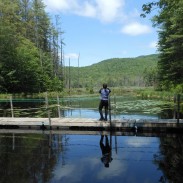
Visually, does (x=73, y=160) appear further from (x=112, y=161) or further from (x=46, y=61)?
(x=46, y=61)

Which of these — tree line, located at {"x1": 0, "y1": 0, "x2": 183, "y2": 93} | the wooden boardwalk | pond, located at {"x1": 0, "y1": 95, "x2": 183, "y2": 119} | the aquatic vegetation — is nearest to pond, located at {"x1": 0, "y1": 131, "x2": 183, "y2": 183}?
the wooden boardwalk

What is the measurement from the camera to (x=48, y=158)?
9555 mm

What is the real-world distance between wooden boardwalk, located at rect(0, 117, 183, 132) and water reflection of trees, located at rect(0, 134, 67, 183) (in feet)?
5.17

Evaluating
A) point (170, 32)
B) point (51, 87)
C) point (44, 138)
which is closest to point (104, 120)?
point (44, 138)

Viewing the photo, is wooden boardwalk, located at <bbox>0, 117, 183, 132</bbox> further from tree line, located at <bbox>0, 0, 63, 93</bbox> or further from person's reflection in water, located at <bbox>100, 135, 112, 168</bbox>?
tree line, located at <bbox>0, 0, 63, 93</bbox>

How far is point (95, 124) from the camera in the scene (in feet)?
49.1

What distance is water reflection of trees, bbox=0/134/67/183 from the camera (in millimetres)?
7789

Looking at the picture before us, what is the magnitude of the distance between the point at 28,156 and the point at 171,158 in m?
4.45

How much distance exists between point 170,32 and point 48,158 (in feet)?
109

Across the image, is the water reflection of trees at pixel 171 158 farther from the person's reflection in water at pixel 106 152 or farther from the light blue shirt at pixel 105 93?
the light blue shirt at pixel 105 93

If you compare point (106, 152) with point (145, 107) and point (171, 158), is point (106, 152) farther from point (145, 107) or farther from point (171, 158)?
point (145, 107)

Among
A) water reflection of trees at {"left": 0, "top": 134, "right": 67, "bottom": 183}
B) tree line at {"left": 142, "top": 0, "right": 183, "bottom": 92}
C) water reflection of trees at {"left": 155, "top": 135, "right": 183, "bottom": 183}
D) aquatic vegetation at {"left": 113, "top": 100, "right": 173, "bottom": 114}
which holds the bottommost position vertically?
water reflection of trees at {"left": 0, "top": 134, "right": 67, "bottom": 183}

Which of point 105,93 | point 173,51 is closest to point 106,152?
point 105,93

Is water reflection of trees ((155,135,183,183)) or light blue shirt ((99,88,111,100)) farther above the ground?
light blue shirt ((99,88,111,100))
